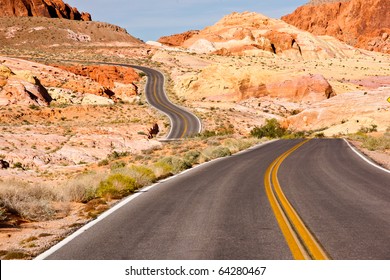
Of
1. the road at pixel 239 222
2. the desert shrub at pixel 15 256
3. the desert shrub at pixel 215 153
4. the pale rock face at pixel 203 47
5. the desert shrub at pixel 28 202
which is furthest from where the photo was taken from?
the pale rock face at pixel 203 47

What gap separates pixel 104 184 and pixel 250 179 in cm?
535

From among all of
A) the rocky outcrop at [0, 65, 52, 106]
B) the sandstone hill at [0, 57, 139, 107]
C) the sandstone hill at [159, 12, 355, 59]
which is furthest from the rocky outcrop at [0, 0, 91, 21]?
the rocky outcrop at [0, 65, 52, 106]

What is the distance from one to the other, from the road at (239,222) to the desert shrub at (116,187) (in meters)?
0.69

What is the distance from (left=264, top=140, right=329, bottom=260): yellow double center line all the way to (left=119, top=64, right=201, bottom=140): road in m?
43.0

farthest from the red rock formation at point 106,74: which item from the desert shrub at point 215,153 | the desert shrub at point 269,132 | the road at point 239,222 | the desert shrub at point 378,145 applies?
the road at point 239,222

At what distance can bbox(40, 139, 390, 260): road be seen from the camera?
240 inches

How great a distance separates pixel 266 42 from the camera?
443 feet

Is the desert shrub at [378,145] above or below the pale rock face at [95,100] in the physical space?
below

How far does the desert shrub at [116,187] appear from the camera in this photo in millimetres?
11773

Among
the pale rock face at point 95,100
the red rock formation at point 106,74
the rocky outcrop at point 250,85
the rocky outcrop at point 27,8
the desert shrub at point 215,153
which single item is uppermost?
the rocky outcrop at point 27,8

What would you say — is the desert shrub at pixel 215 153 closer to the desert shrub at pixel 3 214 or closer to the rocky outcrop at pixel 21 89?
the desert shrub at pixel 3 214

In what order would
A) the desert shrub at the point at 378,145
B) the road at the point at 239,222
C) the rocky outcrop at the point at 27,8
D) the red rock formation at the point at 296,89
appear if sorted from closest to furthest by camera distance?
1. the road at the point at 239,222
2. the desert shrub at the point at 378,145
3. the red rock formation at the point at 296,89
4. the rocky outcrop at the point at 27,8

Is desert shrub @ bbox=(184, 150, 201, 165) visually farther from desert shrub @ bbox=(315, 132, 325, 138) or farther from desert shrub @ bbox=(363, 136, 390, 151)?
desert shrub @ bbox=(315, 132, 325, 138)
